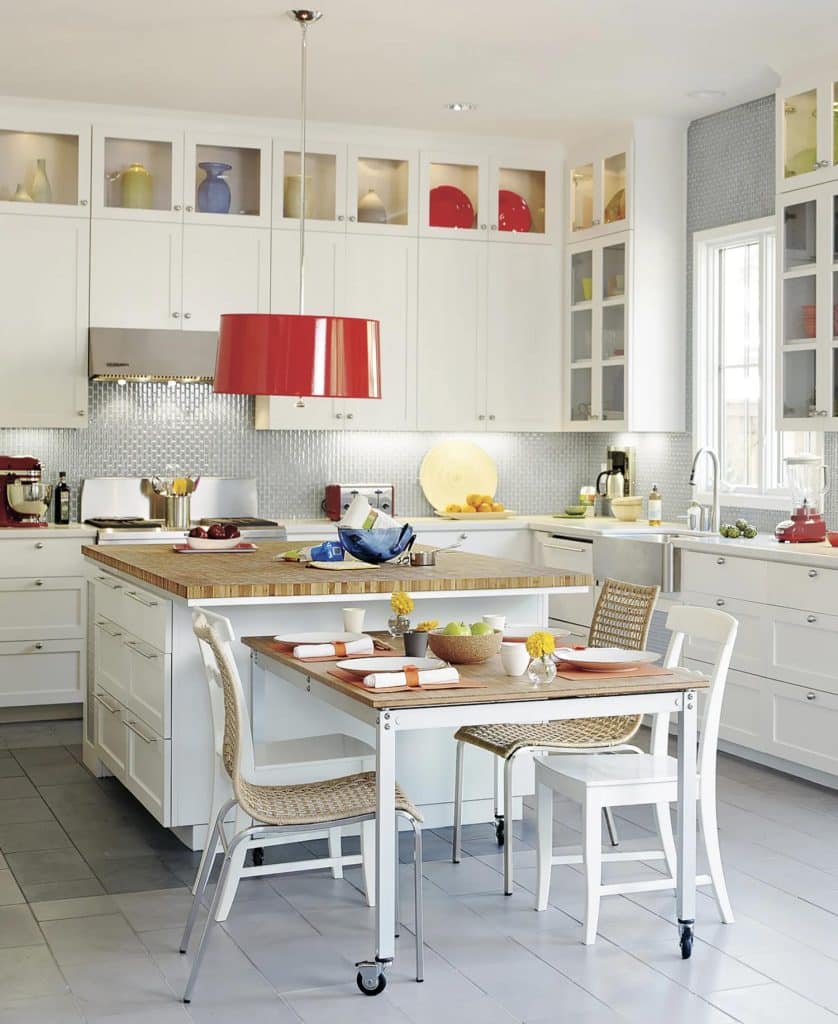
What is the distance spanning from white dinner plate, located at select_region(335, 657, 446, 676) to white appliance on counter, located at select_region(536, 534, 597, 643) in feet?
10.0

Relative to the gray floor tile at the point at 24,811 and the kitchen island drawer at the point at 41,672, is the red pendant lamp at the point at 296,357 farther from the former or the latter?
the kitchen island drawer at the point at 41,672

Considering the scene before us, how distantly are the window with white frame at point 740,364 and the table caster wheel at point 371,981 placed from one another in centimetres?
370

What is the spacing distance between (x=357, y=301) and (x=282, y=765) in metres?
3.82

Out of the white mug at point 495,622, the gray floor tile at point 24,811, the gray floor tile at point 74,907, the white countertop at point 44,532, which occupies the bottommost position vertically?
the gray floor tile at point 74,907

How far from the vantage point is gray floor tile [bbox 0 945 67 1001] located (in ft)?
10.3

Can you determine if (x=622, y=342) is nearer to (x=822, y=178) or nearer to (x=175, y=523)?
(x=822, y=178)

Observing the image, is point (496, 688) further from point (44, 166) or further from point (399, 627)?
point (44, 166)

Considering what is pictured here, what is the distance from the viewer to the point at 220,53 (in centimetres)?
551

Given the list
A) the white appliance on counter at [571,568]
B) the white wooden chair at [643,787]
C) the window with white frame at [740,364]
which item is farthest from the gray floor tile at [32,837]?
the window with white frame at [740,364]

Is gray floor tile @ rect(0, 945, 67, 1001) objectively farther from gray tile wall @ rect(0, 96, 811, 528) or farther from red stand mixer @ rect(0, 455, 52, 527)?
gray tile wall @ rect(0, 96, 811, 528)

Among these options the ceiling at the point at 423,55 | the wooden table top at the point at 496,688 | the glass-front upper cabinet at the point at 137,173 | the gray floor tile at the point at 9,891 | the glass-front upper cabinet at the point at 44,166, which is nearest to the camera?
the wooden table top at the point at 496,688

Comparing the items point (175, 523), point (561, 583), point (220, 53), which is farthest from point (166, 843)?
point (220, 53)

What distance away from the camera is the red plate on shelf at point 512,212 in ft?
23.8

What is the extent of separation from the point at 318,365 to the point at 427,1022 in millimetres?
1970
